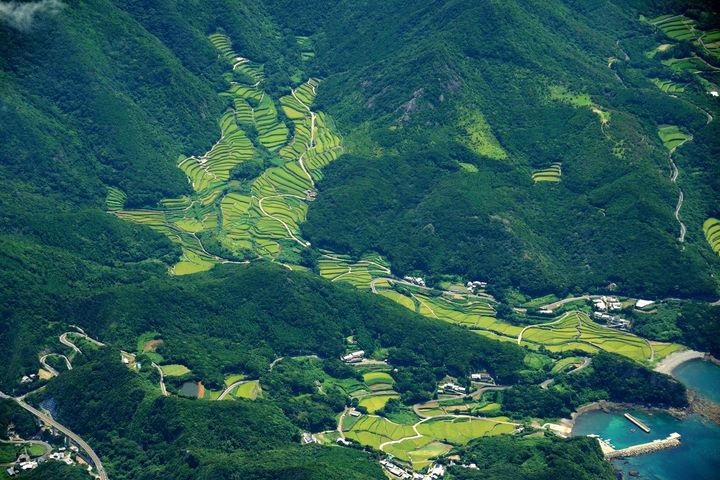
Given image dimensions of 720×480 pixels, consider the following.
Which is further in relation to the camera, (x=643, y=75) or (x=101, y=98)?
(x=643, y=75)

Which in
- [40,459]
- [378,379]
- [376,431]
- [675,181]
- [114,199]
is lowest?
[378,379]

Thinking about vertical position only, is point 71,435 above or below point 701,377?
above

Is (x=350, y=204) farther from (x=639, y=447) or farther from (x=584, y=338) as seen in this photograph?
(x=639, y=447)

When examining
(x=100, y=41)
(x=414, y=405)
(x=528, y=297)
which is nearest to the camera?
(x=414, y=405)

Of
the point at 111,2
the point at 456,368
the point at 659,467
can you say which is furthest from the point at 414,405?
the point at 111,2

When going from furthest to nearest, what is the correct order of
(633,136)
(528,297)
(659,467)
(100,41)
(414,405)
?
(100,41), (633,136), (528,297), (414,405), (659,467)

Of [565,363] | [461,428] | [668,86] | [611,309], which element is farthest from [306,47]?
[461,428]

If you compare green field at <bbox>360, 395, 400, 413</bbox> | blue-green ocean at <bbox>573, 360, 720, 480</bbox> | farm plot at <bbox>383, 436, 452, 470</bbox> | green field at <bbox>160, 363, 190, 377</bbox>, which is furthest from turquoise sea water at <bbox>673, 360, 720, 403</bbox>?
green field at <bbox>160, 363, 190, 377</bbox>

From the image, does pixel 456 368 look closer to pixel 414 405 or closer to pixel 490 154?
pixel 414 405
